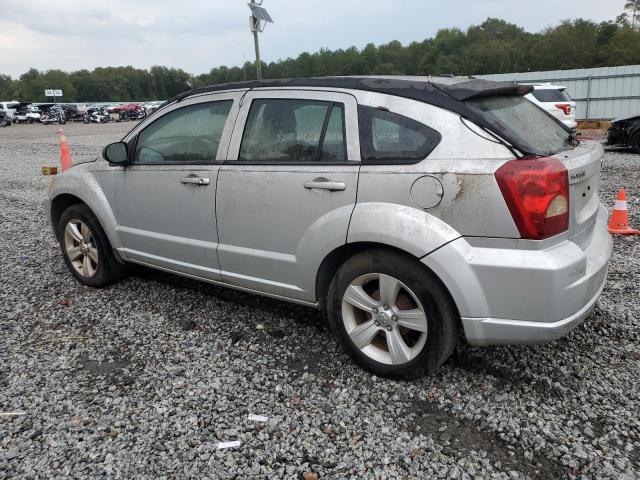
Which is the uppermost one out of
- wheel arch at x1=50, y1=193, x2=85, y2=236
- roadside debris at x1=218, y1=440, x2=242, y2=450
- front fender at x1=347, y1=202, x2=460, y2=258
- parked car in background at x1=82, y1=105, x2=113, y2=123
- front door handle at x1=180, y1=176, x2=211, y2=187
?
front door handle at x1=180, y1=176, x2=211, y2=187

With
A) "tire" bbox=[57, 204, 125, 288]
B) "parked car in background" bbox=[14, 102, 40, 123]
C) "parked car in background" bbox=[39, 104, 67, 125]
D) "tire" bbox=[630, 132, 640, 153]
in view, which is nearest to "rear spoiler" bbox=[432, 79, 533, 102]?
"tire" bbox=[57, 204, 125, 288]

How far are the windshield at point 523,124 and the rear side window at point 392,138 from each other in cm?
29

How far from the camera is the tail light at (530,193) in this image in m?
2.55

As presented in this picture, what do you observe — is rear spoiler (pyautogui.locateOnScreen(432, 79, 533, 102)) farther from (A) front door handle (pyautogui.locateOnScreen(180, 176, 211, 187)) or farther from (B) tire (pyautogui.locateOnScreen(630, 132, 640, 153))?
(B) tire (pyautogui.locateOnScreen(630, 132, 640, 153))

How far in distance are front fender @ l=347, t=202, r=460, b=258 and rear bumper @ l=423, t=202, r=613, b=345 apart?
6cm

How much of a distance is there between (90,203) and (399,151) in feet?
9.44

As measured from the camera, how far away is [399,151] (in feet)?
9.50

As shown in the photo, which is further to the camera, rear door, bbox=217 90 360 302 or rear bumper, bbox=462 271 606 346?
rear door, bbox=217 90 360 302

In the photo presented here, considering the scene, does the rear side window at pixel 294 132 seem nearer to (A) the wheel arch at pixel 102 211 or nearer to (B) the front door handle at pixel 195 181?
(B) the front door handle at pixel 195 181

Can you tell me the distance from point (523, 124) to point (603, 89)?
21.6 metres

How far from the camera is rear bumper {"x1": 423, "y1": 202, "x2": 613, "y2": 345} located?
258 cm

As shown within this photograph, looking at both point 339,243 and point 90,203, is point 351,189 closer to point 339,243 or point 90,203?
point 339,243

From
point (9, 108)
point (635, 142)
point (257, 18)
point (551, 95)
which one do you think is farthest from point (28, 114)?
point (635, 142)

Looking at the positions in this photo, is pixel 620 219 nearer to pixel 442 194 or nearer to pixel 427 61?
pixel 442 194
